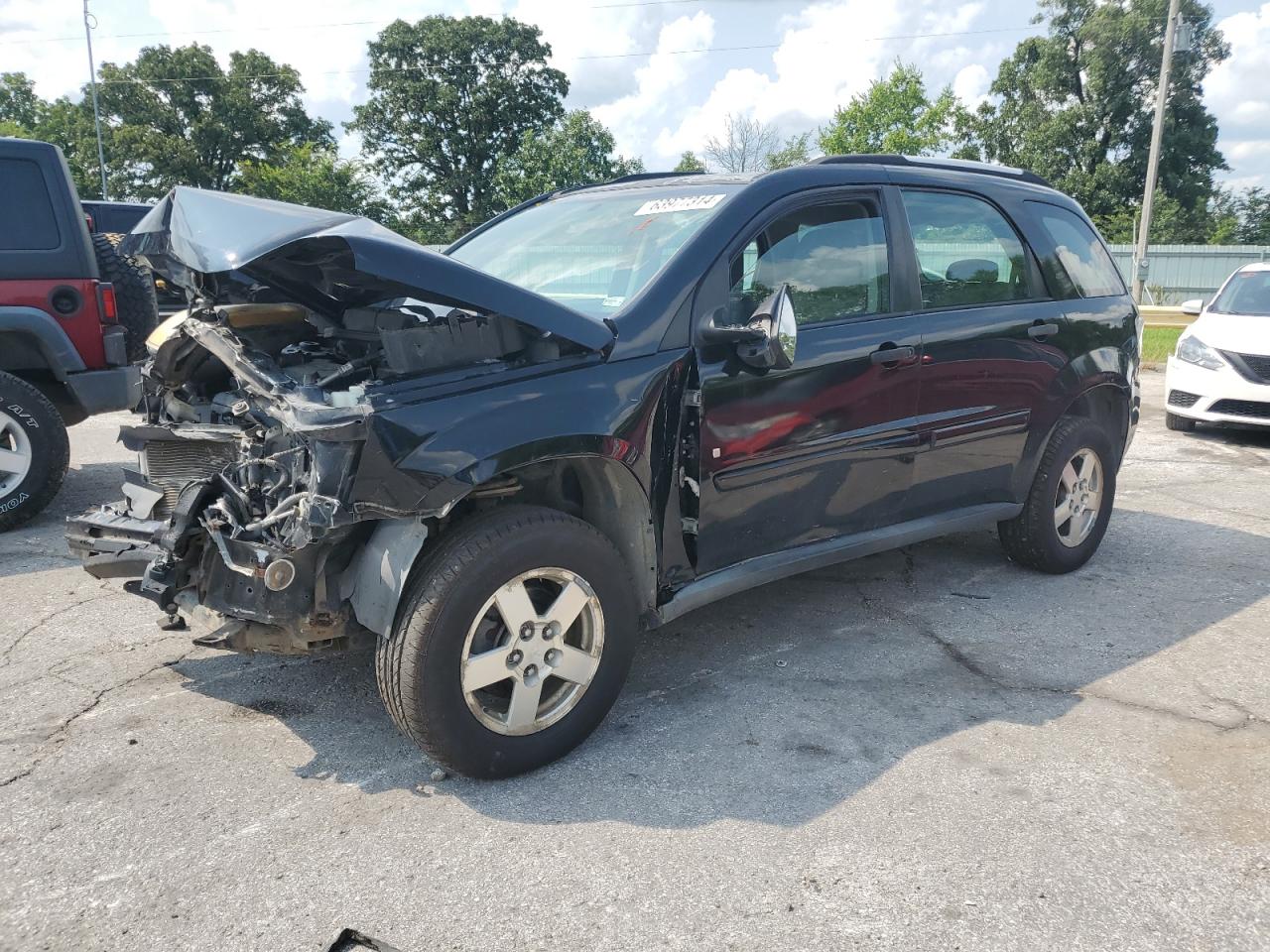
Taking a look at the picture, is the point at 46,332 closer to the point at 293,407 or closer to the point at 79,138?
the point at 293,407

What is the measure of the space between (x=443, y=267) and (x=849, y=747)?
6.52ft

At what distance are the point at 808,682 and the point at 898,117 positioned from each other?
45.2m

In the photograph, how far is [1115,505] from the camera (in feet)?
21.8

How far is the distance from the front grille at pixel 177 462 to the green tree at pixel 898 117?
43.6 metres

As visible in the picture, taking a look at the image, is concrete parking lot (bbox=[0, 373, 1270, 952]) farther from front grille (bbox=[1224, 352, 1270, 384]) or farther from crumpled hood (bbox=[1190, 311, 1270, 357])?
crumpled hood (bbox=[1190, 311, 1270, 357])

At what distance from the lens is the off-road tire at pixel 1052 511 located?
477 cm

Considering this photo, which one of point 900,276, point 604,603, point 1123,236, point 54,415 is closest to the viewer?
point 604,603

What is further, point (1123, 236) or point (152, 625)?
point (1123, 236)

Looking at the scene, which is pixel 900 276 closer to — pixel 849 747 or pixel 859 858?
pixel 849 747

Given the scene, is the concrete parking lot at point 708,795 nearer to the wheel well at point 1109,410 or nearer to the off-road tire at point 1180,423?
the wheel well at point 1109,410

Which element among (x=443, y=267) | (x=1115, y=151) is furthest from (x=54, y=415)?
(x=1115, y=151)

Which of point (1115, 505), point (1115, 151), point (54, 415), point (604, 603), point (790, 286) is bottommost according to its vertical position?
point (1115, 505)

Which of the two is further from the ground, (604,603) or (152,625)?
(604,603)

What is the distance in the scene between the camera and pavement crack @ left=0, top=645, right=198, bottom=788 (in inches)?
119
